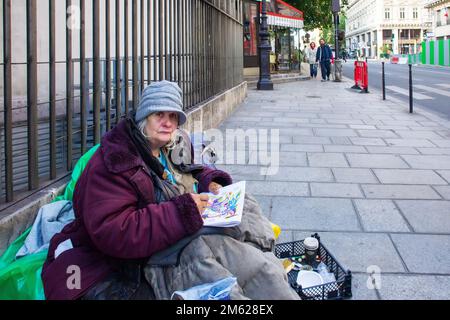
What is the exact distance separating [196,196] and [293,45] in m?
26.4

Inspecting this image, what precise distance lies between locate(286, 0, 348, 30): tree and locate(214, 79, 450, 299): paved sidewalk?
67.0 feet

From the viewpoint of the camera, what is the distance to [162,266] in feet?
7.09

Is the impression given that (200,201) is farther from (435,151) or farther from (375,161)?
(435,151)

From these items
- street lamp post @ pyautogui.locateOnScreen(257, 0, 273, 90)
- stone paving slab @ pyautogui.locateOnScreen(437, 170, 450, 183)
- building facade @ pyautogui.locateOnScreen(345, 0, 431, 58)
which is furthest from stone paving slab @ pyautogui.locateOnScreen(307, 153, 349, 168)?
building facade @ pyautogui.locateOnScreen(345, 0, 431, 58)

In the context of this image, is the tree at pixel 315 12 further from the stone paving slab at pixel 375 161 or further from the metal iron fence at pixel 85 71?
the stone paving slab at pixel 375 161

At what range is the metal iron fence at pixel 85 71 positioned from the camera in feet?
9.86

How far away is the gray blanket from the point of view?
2.08m

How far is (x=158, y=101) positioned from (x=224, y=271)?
2.89 ft

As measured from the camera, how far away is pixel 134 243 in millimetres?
2057

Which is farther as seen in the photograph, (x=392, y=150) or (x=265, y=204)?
(x=392, y=150)

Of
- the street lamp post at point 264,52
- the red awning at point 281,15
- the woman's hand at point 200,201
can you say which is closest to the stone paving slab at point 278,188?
the woman's hand at point 200,201

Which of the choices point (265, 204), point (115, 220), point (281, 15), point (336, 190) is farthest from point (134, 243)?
point (281, 15)

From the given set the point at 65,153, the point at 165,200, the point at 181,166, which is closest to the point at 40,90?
the point at 65,153
